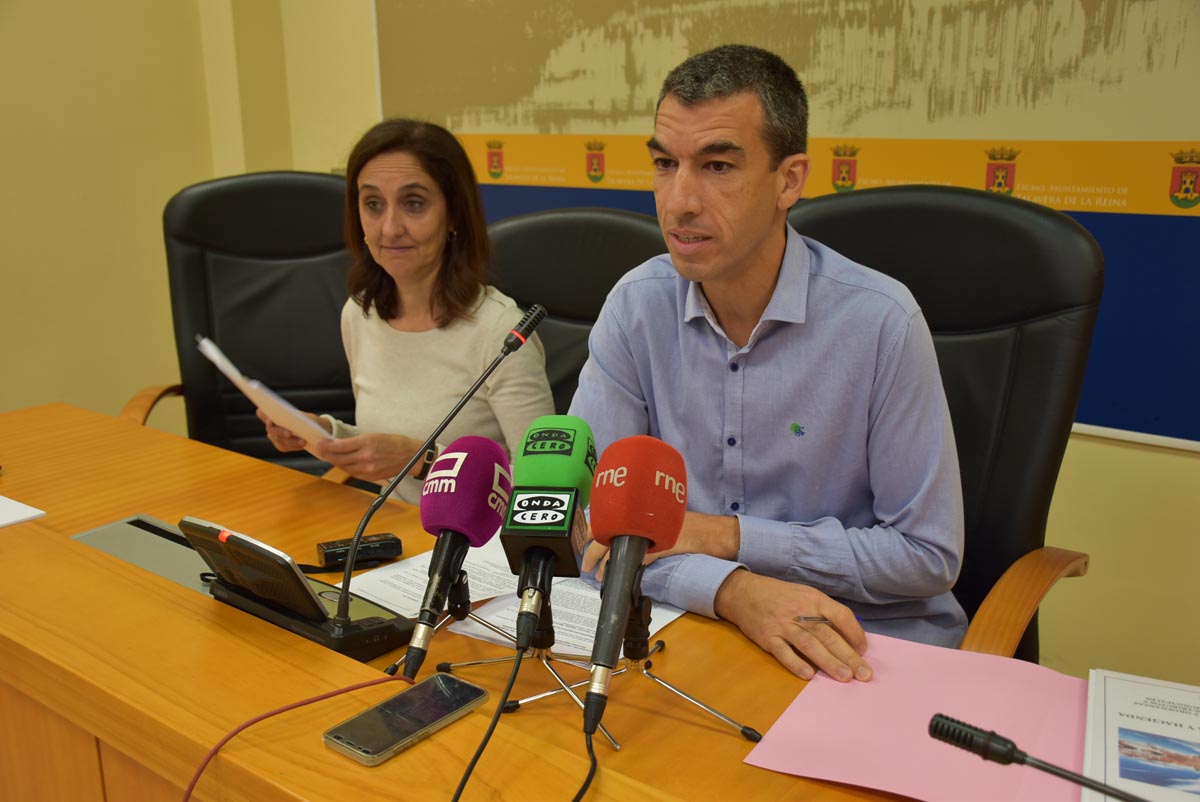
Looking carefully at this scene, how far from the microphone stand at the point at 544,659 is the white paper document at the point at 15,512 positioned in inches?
28.5

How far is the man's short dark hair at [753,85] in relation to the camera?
1348 mm

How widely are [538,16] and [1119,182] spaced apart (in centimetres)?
164

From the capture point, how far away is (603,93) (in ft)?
9.09

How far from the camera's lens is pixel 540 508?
2.80 ft

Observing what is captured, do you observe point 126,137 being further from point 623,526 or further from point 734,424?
point 623,526

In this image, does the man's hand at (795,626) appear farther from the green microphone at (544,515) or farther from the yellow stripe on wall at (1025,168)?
the yellow stripe on wall at (1025,168)

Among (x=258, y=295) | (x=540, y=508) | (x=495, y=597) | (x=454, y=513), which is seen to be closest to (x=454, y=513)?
(x=454, y=513)

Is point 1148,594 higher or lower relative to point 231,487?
lower

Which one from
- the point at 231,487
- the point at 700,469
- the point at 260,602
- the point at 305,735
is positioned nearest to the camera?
the point at 305,735

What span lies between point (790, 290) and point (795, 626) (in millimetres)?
516

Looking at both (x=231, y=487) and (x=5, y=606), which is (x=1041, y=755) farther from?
(x=231, y=487)

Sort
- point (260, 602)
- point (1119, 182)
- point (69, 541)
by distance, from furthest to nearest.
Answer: point (1119, 182) → point (69, 541) → point (260, 602)

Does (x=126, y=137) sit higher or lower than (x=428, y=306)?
higher

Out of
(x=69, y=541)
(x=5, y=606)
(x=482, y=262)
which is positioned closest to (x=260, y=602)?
(x=5, y=606)
